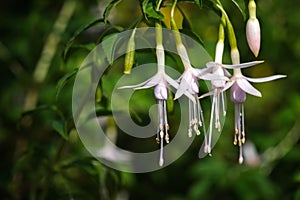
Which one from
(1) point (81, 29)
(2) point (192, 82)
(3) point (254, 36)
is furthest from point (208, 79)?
(1) point (81, 29)

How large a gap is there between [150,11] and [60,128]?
14.8 inches

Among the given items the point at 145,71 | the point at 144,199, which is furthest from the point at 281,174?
the point at 145,71

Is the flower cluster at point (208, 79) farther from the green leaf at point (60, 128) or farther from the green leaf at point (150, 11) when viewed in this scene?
the green leaf at point (60, 128)

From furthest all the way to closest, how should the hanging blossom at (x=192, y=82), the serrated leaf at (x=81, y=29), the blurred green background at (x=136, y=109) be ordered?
the blurred green background at (x=136, y=109) < the serrated leaf at (x=81, y=29) < the hanging blossom at (x=192, y=82)

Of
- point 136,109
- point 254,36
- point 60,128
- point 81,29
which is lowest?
point 136,109

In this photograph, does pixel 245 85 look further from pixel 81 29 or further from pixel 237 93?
pixel 81 29

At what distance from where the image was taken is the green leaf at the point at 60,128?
1.32 metres

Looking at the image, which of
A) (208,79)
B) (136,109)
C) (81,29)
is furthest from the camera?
(136,109)

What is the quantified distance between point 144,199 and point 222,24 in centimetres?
139

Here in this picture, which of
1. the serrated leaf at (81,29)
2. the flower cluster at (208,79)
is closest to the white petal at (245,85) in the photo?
the flower cluster at (208,79)

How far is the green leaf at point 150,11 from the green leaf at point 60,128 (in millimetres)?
354

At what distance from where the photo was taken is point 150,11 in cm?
110

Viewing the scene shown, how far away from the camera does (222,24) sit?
116 centimetres

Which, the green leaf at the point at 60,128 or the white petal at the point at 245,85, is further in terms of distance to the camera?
the green leaf at the point at 60,128
